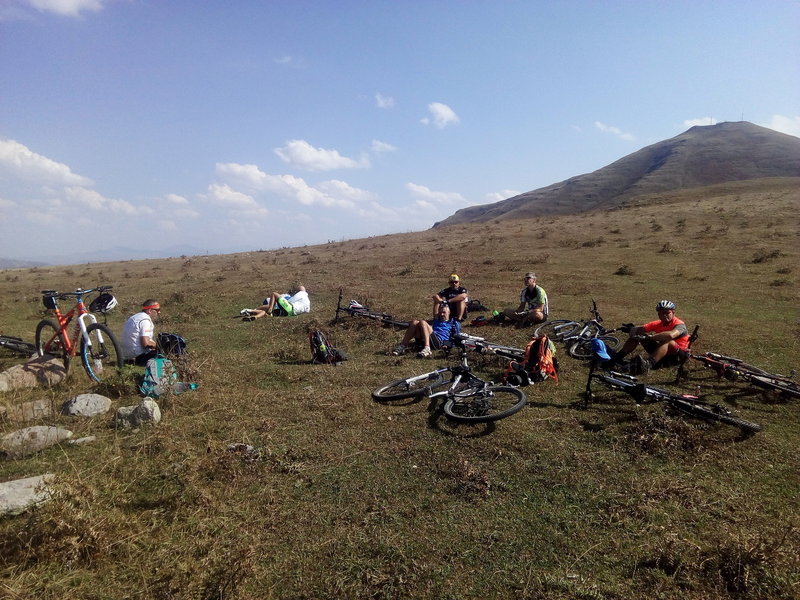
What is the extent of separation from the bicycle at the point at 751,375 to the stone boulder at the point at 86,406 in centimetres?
1071

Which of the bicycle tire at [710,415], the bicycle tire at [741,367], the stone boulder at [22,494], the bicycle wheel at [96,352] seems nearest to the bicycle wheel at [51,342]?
the bicycle wheel at [96,352]

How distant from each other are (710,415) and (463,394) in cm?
361

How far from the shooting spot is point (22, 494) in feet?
15.8

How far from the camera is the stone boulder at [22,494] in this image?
181 inches

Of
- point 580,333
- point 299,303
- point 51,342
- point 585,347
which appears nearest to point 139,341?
point 51,342

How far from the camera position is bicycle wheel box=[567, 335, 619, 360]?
1002 centimetres

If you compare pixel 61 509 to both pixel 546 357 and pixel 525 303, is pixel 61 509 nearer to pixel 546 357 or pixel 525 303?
pixel 546 357

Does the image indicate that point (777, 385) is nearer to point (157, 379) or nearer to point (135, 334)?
point (157, 379)

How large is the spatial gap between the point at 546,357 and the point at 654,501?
3.92 m

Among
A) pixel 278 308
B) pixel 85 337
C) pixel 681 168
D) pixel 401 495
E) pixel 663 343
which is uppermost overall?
pixel 681 168

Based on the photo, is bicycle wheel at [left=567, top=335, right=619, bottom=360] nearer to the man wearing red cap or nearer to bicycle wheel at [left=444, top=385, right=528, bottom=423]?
bicycle wheel at [left=444, top=385, right=528, bottom=423]

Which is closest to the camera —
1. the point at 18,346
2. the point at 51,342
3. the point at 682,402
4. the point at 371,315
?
the point at 682,402

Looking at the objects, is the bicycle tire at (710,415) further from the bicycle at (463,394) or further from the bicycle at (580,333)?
the bicycle at (580,333)

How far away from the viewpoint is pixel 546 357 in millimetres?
8672
